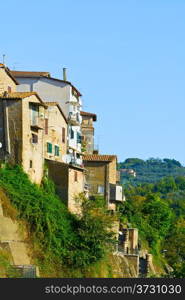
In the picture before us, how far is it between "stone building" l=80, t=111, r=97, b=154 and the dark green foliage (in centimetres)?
2696

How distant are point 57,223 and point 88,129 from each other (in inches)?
1365

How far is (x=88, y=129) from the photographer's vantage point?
324 feet

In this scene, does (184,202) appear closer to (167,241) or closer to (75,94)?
(167,241)

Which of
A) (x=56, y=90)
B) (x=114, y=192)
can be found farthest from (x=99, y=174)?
(x=56, y=90)

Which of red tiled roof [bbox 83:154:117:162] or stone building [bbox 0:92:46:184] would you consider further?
red tiled roof [bbox 83:154:117:162]

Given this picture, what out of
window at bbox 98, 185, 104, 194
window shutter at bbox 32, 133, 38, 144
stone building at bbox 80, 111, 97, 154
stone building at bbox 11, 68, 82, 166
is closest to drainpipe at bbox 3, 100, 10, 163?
window shutter at bbox 32, 133, 38, 144

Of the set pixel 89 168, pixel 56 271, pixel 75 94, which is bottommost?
pixel 56 271

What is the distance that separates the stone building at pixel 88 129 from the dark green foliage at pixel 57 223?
26965 mm

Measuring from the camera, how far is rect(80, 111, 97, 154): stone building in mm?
96812

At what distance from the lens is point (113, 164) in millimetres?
84875

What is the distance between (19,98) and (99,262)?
13478 mm

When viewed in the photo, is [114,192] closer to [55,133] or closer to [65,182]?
[55,133]

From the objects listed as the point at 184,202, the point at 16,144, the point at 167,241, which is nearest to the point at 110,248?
the point at 16,144

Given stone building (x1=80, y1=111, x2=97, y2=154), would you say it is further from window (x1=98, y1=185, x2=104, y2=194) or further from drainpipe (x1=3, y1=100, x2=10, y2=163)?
drainpipe (x1=3, y1=100, x2=10, y2=163)
